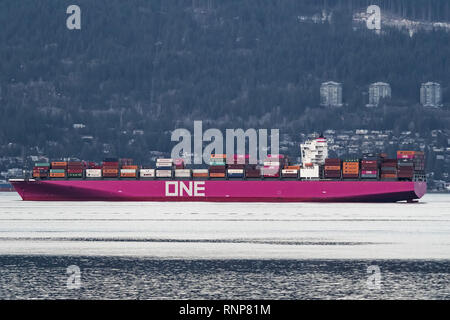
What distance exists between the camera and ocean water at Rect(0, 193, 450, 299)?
102 ft

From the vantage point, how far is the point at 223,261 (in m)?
39.8

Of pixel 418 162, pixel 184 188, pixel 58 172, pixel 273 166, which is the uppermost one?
pixel 418 162

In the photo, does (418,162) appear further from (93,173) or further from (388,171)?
(93,173)

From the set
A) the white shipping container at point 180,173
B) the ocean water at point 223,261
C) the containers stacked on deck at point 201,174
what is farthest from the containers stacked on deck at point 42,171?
the ocean water at point 223,261

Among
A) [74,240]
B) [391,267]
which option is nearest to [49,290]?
[391,267]

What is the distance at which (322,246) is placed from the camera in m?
47.4

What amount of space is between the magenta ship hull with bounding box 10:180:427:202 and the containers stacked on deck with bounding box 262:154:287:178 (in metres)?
1.23

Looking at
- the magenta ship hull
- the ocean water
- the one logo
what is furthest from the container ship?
the one logo

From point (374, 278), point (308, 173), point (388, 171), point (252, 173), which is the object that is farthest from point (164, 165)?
point (374, 278)

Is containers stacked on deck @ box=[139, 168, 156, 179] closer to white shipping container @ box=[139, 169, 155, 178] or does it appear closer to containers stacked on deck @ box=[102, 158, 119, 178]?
white shipping container @ box=[139, 169, 155, 178]

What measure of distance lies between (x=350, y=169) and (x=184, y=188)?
23.6m

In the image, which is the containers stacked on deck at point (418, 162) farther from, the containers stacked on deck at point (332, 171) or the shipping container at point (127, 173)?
the shipping container at point (127, 173)

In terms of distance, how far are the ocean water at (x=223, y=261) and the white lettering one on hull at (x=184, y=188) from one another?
4859 centimetres
